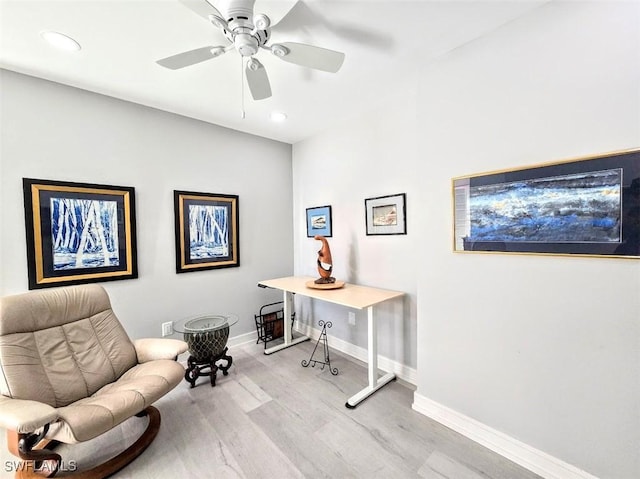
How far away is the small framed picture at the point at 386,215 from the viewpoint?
95.9 inches

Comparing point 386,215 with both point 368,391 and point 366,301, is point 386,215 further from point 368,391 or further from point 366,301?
point 368,391

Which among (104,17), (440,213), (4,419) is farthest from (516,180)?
(4,419)

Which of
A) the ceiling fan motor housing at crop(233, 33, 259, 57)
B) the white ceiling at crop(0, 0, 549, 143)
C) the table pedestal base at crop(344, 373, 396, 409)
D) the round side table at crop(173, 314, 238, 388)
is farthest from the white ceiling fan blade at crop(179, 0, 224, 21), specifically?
the table pedestal base at crop(344, 373, 396, 409)

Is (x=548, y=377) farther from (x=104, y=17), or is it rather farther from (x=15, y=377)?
(x=104, y=17)

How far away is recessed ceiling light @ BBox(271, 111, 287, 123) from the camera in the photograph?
2695mm

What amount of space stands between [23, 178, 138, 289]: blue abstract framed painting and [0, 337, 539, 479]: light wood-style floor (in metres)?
1.20

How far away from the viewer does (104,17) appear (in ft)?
4.82

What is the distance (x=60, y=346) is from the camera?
1798 mm

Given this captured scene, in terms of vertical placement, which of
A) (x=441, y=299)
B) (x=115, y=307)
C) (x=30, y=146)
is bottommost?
(x=115, y=307)

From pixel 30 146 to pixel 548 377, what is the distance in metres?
3.83

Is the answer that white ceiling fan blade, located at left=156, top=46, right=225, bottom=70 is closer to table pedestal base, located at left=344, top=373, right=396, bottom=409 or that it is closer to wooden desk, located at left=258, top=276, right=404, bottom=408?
wooden desk, located at left=258, top=276, right=404, bottom=408

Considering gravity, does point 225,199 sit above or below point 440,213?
above

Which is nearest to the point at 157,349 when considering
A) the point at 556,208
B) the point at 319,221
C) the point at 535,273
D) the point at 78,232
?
the point at 78,232

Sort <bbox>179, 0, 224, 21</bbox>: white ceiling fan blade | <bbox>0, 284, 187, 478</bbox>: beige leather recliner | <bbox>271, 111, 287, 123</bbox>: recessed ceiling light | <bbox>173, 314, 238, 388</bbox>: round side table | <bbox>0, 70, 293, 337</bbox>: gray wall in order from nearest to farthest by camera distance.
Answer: <bbox>179, 0, 224, 21</bbox>: white ceiling fan blade → <bbox>0, 284, 187, 478</bbox>: beige leather recliner → <bbox>0, 70, 293, 337</bbox>: gray wall → <bbox>173, 314, 238, 388</bbox>: round side table → <bbox>271, 111, 287, 123</bbox>: recessed ceiling light
